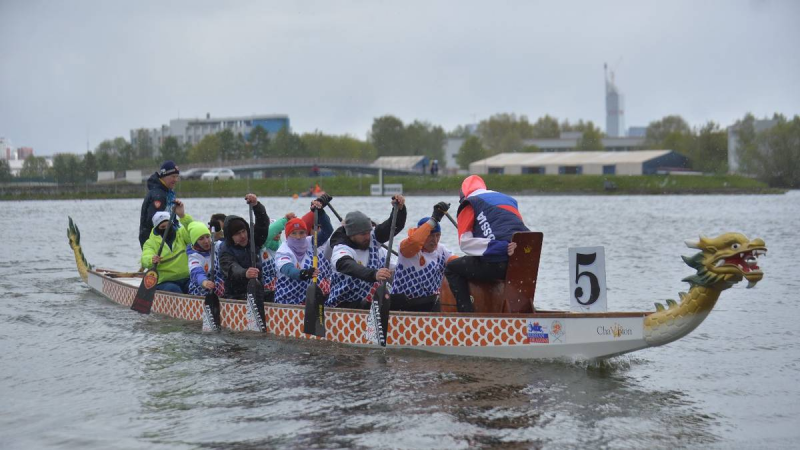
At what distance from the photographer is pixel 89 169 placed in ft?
342

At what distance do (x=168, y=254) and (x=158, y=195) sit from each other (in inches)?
44.9

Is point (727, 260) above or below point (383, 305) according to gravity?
above

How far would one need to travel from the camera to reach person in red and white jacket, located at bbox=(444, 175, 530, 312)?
1000 centimetres

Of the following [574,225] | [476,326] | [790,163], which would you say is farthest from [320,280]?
[790,163]

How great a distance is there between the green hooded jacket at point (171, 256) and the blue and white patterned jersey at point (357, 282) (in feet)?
11.9

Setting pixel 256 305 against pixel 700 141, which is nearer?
pixel 256 305

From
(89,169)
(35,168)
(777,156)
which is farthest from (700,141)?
(35,168)

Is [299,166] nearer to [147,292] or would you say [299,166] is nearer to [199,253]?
[147,292]

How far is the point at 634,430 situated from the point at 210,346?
239 inches

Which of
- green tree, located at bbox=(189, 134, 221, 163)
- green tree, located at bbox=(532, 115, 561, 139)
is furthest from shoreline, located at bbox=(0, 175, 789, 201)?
green tree, located at bbox=(532, 115, 561, 139)

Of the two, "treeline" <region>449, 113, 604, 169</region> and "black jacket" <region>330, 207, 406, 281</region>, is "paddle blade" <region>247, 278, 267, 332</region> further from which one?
"treeline" <region>449, 113, 604, 169</region>

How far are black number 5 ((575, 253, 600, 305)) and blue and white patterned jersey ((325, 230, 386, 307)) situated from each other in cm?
248

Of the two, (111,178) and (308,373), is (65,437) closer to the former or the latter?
(308,373)

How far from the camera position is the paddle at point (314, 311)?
440 inches
